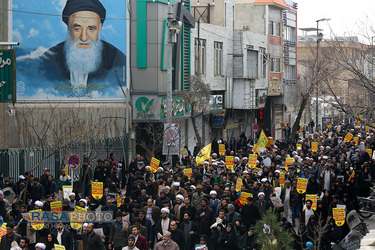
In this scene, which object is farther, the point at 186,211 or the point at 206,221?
the point at 206,221

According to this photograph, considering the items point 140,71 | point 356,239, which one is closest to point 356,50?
point 356,239

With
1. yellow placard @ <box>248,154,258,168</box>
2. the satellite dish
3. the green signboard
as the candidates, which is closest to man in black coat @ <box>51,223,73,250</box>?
the satellite dish

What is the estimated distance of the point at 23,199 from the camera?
1759 centimetres

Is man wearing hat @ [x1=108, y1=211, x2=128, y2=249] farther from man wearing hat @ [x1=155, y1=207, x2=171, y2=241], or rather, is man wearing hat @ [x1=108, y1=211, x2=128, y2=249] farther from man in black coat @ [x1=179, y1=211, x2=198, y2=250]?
man in black coat @ [x1=179, y1=211, x2=198, y2=250]

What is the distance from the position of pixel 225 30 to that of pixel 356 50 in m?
22.7

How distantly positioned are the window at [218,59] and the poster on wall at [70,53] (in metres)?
11.7

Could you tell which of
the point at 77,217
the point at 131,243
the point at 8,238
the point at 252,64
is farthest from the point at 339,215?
the point at 252,64

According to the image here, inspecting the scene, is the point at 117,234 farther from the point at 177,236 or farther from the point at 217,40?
the point at 217,40

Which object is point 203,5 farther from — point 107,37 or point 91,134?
point 91,134

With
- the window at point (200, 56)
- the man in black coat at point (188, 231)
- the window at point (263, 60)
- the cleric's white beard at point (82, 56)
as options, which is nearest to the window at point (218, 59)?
the window at point (200, 56)

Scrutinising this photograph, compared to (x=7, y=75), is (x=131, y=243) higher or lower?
lower

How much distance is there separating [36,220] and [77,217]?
82 centimetres

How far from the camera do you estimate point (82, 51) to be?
30.5 meters

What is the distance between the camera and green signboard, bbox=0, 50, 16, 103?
67.9 ft
